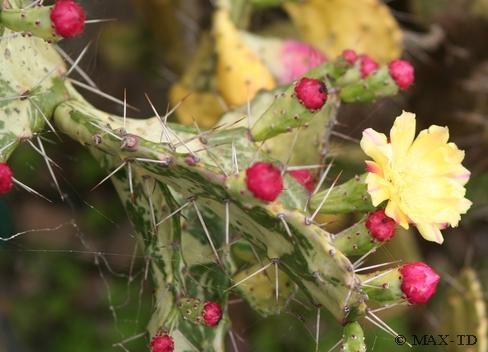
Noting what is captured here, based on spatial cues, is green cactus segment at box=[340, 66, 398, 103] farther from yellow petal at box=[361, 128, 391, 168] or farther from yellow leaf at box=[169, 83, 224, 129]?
yellow leaf at box=[169, 83, 224, 129]

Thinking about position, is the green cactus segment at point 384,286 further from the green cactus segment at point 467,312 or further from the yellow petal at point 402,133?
the green cactus segment at point 467,312

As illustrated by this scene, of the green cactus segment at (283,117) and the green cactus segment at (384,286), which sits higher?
the green cactus segment at (283,117)

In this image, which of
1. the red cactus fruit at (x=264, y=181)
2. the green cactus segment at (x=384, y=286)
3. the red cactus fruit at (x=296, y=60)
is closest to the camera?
the red cactus fruit at (x=264, y=181)

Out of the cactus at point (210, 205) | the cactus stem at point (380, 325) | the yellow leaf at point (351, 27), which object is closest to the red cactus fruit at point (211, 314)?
the cactus at point (210, 205)

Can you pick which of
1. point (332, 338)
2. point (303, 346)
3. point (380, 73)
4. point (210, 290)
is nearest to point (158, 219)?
point (210, 290)

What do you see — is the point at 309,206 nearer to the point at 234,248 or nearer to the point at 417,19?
the point at 234,248

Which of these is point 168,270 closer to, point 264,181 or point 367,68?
point 264,181

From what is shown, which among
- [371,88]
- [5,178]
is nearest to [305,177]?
[371,88]
